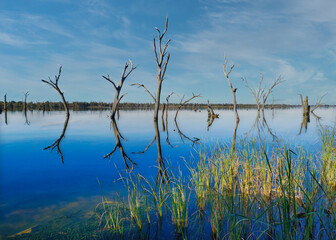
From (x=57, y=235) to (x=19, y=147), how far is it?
8.21m

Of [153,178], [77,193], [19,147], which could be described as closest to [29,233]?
[77,193]

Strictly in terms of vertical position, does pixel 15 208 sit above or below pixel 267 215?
below

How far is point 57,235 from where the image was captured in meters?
2.81

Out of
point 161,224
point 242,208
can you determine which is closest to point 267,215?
point 242,208

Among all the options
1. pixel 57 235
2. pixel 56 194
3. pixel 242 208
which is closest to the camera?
pixel 57 235

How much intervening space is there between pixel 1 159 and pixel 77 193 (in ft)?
15.9

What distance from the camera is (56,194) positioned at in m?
4.30

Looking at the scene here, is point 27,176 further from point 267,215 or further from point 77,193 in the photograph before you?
point 267,215

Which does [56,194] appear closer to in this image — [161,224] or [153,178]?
[153,178]

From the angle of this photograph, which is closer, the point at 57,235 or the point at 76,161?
the point at 57,235

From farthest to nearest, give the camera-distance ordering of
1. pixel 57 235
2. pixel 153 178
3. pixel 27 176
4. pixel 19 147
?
1. pixel 19 147
2. pixel 27 176
3. pixel 153 178
4. pixel 57 235

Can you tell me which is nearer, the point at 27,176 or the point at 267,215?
the point at 267,215

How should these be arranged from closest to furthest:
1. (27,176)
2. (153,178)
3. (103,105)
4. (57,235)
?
1. (57,235)
2. (153,178)
3. (27,176)
4. (103,105)

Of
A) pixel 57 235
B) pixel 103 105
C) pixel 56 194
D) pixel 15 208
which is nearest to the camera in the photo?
pixel 57 235
